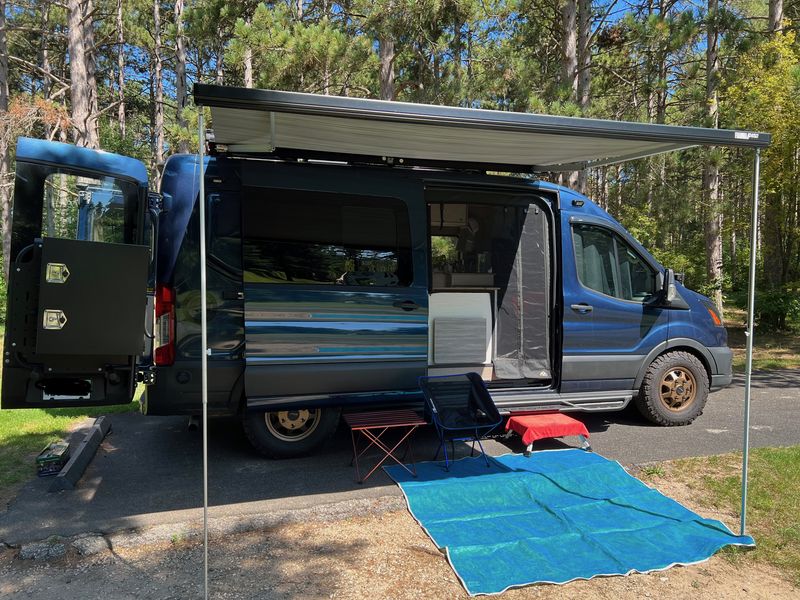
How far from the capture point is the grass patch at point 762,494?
135 inches

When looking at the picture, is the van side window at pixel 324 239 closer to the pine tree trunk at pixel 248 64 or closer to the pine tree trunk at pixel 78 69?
the pine tree trunk at pixel 248 64

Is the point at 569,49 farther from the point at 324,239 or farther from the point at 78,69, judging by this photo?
the point at 78,69

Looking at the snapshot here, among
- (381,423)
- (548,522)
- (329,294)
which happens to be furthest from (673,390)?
(329,294)

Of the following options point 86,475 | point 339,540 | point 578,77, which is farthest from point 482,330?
point 578,77

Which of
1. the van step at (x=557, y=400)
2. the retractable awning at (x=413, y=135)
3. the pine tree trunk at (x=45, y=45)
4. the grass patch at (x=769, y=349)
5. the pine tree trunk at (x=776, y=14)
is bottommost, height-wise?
the grass patch at (x=769, y=349)

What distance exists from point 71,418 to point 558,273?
5187mm

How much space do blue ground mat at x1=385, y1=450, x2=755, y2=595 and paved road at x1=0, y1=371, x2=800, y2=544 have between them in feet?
1.54

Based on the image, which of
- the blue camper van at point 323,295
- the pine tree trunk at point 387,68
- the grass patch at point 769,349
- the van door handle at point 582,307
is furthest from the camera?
the pine tree trunk at point 387,68

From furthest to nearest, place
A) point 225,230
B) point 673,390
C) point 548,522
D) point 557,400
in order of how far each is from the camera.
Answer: point 673,390, point 557,400, point 225,230, point 548,522

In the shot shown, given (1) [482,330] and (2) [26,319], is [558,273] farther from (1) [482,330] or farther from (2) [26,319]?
(2) [26,319]

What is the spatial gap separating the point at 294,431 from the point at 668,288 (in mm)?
3732

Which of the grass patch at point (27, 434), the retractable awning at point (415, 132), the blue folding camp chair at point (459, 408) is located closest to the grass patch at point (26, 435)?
the grass patch at point (27, 434)

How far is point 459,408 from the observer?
5273 millimetres

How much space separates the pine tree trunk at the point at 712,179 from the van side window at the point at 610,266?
786cm
